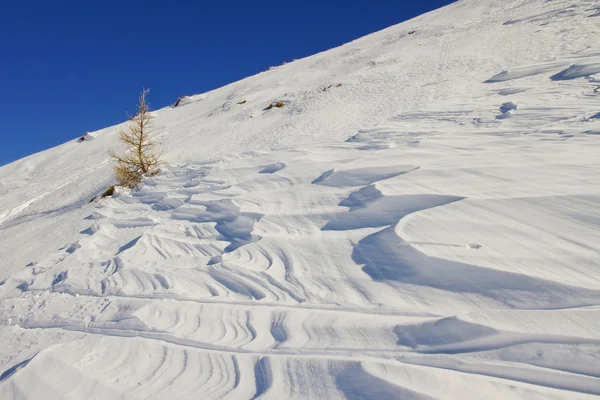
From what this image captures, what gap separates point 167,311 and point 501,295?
2047mm

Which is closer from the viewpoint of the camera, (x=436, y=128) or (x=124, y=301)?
(x=124, y=301)

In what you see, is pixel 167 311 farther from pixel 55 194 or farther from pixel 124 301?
pixel 55 194

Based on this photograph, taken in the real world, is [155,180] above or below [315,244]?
above

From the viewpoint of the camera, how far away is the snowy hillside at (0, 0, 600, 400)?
173 cm

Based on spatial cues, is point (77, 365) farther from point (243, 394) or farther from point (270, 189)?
point (270, 189)

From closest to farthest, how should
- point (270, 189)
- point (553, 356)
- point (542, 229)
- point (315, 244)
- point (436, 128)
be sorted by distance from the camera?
point (553, 356), point (542, 229), point (315, 244), point (270, 189), point (436, 128)

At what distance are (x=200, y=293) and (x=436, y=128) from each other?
4.39 meters

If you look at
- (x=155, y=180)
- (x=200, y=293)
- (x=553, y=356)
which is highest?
(x=155, y=180)

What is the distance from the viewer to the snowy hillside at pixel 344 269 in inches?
68.1

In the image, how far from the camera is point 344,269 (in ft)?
8.89

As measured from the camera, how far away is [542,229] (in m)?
2.53

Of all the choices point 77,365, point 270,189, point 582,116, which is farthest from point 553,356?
point 582,116

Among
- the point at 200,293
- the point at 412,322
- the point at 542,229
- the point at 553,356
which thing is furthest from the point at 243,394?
the point at 542,229

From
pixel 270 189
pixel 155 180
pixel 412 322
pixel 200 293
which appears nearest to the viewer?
pixel 412 322
